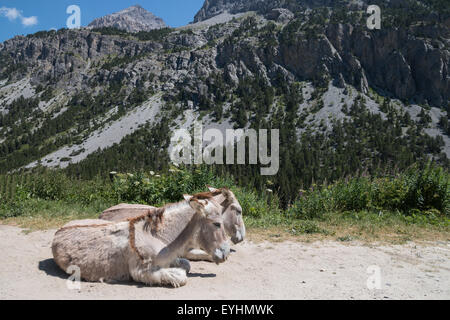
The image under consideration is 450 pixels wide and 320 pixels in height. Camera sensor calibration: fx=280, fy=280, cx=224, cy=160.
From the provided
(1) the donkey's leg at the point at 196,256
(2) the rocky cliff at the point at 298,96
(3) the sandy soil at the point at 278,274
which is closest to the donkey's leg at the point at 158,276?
(3) the sandy soil at the point at 278,274

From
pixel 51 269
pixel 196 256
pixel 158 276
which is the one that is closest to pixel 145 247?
pixel 158 276

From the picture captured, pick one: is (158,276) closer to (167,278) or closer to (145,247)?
(167,278)

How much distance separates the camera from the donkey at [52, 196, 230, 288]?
13.6ft

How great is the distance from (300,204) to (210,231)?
20.9ft

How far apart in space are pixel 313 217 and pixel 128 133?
165 m

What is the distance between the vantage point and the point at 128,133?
162250 mm

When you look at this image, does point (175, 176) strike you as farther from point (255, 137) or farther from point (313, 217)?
point (255, 137)

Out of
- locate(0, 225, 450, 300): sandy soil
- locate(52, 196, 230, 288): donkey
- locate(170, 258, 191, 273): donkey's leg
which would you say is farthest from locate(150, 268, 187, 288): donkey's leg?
locate(170, 258, 191, 273): donkey's leg

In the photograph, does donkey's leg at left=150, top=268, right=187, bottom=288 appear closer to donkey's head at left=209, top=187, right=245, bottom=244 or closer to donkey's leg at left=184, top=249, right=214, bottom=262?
donkey's leg at left=184, top=249, right=214, bottom=262

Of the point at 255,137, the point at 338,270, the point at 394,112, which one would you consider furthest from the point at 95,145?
the point at 338,270

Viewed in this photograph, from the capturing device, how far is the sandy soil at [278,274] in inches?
152

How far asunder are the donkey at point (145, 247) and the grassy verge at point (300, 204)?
3076mm

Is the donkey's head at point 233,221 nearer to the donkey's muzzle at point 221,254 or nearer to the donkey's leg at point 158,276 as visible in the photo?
the donkey's muzzle at point 221,254

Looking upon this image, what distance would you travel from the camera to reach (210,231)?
427 centimetres
